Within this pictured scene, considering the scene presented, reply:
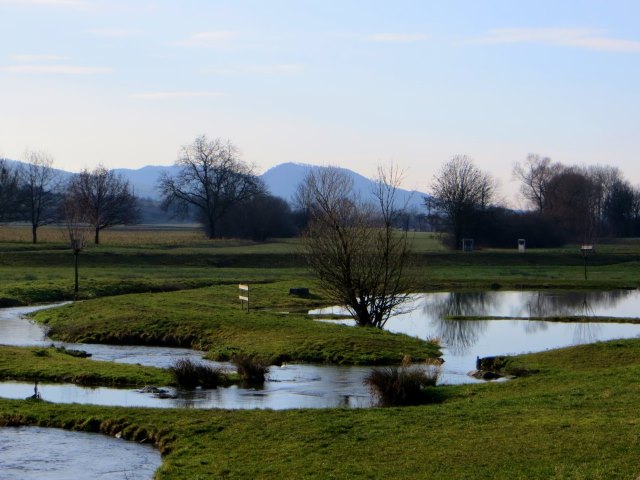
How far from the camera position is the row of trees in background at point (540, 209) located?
369 feet

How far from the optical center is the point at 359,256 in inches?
1638

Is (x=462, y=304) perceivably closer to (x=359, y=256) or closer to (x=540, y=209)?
(x=359, y=256)

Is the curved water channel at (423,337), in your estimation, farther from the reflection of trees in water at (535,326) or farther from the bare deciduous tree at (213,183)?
the bare deciduous tree at (213,183)

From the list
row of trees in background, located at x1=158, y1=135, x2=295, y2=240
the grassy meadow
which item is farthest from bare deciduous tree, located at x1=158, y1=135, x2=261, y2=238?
the grassy meadow

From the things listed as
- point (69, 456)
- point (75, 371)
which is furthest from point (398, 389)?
point (75, 371)

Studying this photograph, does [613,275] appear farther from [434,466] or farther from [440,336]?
[434,466]

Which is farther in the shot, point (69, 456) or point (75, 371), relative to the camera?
point (75, 371)

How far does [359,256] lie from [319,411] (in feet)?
66.7

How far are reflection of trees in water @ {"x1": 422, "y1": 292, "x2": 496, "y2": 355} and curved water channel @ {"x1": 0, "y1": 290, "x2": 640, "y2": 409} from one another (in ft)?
0.13

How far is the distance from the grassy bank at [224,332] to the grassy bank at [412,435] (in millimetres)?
9661

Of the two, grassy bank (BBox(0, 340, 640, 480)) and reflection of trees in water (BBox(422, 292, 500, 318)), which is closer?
grassy bank (BBox(0, 340, 640, 480))

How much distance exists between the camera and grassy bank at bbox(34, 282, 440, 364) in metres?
34.1

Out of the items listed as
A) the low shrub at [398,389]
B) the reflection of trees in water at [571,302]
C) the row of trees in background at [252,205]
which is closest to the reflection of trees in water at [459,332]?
the reflection of trees in water at [571,302]

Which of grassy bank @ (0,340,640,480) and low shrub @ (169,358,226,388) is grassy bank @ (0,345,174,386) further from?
grassy bank @ (0,340,640,480)
